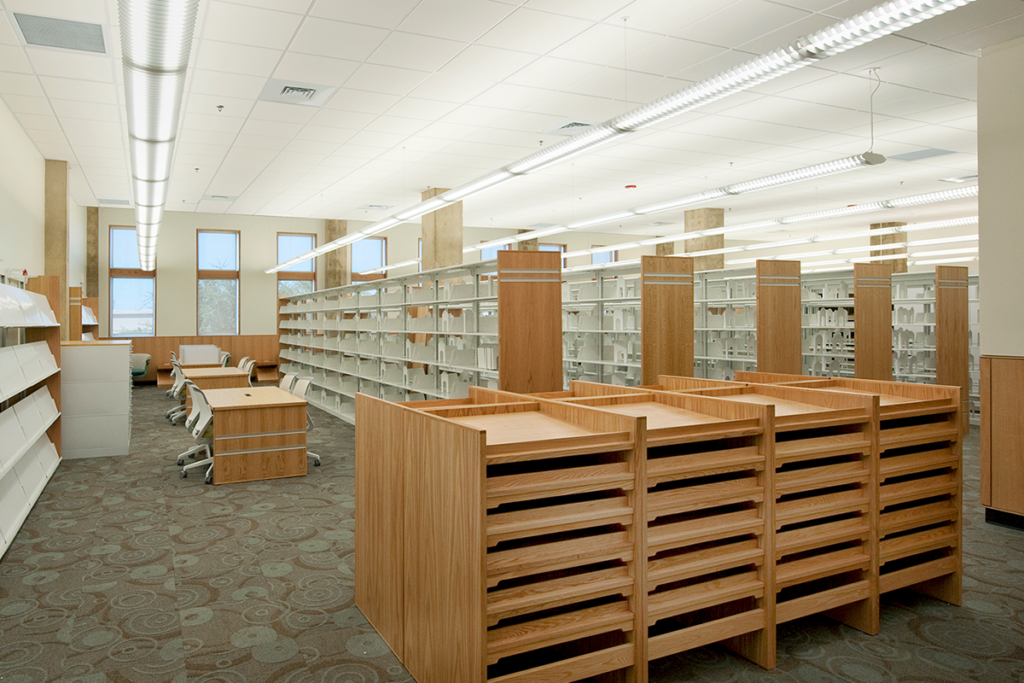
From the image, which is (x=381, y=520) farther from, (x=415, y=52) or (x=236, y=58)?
(x=236, y=58)

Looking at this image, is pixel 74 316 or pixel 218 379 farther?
pixel 74 316

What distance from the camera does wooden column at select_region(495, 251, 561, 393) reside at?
4.80m

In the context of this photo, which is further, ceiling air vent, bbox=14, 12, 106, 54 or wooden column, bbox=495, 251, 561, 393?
ceiling air vent, bbox=14, 12, 106, 54

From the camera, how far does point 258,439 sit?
6.25 meters

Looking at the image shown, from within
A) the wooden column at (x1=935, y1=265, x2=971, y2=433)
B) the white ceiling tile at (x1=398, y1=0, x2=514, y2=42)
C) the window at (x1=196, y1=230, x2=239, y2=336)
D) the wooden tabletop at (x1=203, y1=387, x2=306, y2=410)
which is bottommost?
the wooden tabletop at (x1=203, y1=387, x2=306, y2=410)

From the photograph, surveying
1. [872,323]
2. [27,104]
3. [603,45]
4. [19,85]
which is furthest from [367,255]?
[603,45]

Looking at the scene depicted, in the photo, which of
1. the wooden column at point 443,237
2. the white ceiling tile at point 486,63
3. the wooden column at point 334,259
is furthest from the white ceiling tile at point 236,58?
the wooden column at point 334,259

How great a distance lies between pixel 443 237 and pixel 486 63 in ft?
18.7

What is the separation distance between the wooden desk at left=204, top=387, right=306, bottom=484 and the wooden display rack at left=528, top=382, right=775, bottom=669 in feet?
14.1

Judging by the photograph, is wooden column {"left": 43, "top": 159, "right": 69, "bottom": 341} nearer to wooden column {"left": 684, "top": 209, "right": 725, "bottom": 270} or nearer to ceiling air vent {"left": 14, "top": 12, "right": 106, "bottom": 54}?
ceiling air vent {"left": 14, "top": 12, "right": 106, "bottom": 54}

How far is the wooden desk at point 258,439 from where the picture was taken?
6.07 metres

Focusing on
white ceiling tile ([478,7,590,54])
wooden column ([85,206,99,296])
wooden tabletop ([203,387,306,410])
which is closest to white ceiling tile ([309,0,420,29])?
white ceiling tile ([478,7,590,54])

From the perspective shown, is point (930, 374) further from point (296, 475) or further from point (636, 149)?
point (296, 475)

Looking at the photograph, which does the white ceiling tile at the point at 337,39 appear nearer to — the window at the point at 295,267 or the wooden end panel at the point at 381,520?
the wooden end panel at the point at 381,520
